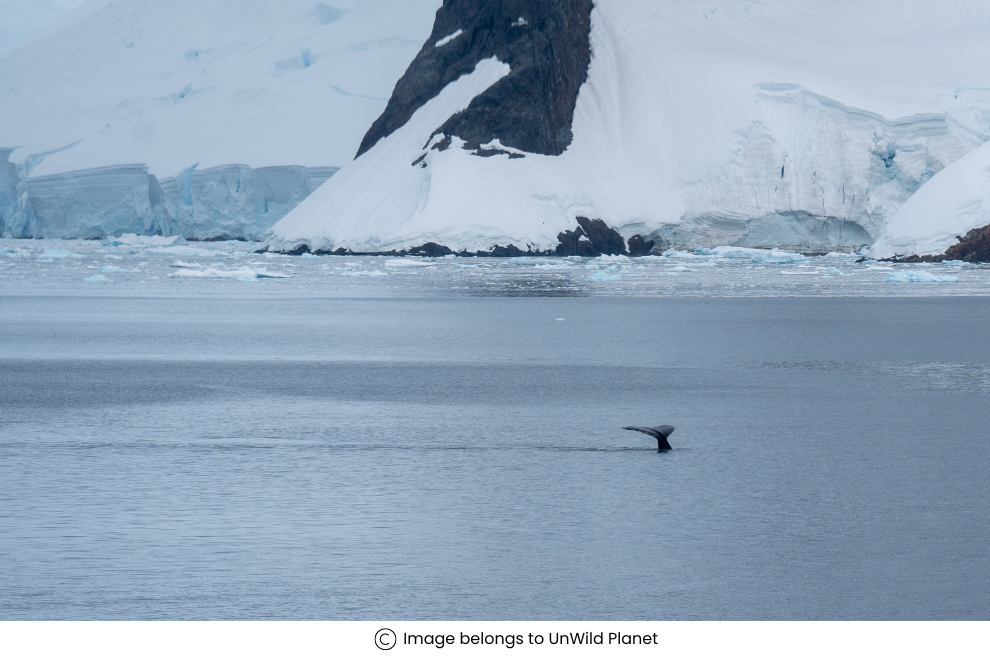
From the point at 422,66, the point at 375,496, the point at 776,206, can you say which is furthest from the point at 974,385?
the point at 422,66

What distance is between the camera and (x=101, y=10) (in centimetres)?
8888

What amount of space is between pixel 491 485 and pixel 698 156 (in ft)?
166

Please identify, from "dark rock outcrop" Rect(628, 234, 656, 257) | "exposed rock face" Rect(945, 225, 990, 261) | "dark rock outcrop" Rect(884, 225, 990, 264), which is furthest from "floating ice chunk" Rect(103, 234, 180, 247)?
"exposed rock face" Rect(945, 225, 990, 261)

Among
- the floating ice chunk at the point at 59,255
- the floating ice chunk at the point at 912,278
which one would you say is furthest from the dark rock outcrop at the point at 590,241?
the floating ice chunk at the point at 912,278

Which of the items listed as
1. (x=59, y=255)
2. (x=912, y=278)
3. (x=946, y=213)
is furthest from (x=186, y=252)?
(x=912, y=278)

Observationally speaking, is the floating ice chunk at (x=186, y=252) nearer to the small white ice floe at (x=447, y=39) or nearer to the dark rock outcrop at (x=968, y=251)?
the small white ice floe at (x=447, y=39)

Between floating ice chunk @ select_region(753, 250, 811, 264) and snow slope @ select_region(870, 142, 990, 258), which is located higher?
snow slope @ select_region(870, 142, 990, 258)

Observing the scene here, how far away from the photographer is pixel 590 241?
170 ft

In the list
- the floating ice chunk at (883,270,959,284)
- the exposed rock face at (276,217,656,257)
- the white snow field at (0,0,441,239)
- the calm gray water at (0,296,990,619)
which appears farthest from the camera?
the white snow field at (0,0,441,239)

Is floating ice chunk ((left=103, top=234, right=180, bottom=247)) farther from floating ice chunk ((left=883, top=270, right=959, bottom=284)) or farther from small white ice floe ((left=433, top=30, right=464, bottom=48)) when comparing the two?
floating ice chunk ((left=883, top=270, right=959, bottom=284))

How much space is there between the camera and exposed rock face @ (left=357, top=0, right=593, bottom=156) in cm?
5503

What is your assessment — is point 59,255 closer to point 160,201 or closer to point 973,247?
point 160,201

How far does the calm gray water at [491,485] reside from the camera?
4.46 metres

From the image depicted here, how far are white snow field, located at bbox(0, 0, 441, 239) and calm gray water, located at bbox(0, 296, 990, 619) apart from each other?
159ft
